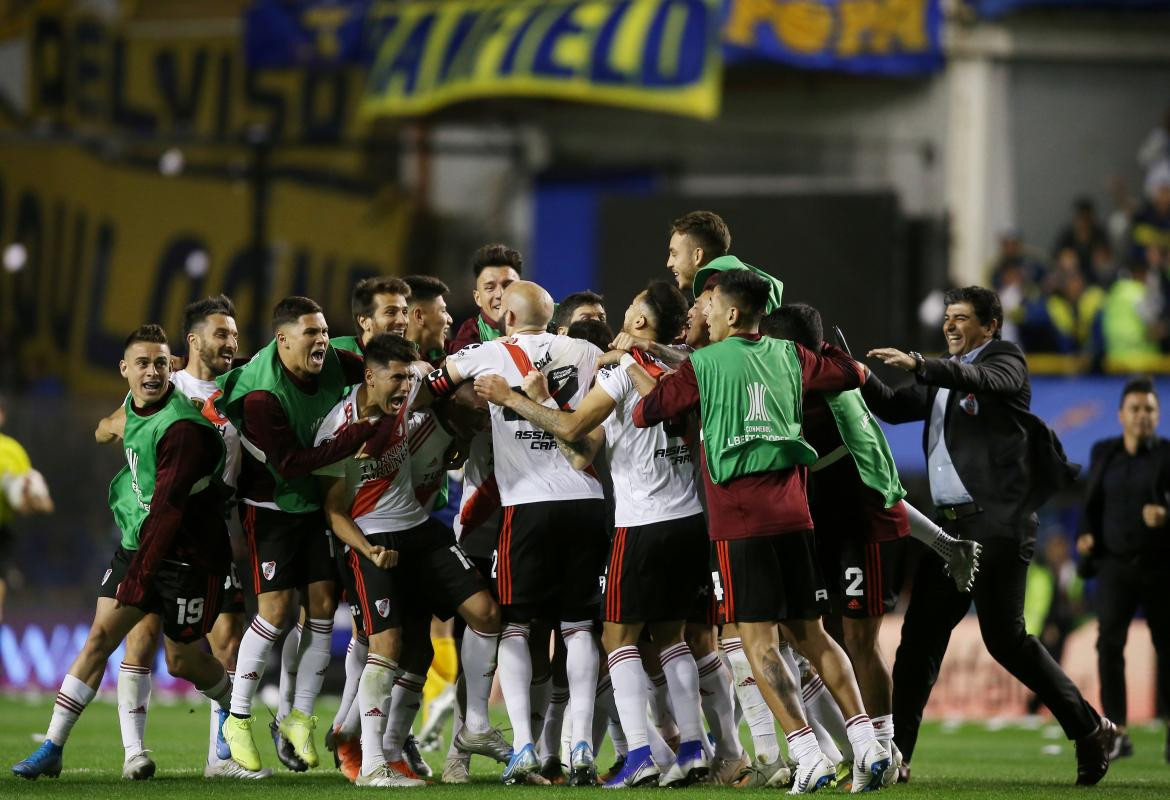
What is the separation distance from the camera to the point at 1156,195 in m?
21.2

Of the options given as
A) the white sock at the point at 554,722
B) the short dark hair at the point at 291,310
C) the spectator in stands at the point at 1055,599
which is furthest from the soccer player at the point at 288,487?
the spectator in stands at the point at 1055,599

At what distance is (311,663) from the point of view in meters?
9.31

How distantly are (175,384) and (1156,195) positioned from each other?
14952 mm

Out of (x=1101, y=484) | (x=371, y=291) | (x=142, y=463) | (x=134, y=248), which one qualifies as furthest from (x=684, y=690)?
(x=134, y=248)

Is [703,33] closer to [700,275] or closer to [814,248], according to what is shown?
[814,248]

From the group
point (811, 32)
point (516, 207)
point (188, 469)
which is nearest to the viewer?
point (188, 469)

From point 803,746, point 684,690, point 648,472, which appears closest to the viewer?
point 803,746

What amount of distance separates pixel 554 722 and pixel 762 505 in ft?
6.22

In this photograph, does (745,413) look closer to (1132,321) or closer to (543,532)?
(543,532)

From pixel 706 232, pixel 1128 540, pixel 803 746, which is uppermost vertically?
pixel 706 232

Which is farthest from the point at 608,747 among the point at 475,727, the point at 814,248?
the point at 814,248

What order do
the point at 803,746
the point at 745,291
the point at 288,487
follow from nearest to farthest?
1. the point at 803,746
2. the point at 745,291
3. the point at 288,487

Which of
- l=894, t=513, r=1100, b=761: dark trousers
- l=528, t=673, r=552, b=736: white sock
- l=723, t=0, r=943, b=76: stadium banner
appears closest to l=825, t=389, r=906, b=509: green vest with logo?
l=894, t=513, r=1100, b=761: dark trousers

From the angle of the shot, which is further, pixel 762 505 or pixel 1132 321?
pixel 1132 321
